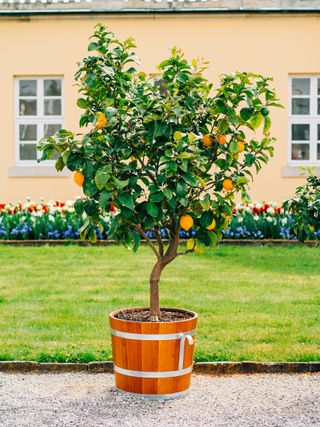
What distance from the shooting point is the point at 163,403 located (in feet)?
16.1

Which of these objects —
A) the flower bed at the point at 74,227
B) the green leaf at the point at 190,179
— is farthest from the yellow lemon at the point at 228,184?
the flower bed at the point at 74,227

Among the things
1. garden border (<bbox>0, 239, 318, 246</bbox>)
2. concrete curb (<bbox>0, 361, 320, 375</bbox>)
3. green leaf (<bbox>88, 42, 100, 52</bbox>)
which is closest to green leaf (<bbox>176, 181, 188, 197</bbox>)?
green leaf (<bbox>88, 42, 100, 52</bbox>)

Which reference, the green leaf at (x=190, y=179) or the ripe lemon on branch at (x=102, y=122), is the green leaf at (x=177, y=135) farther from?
the ripe lemon on branch at (x=102, y=122)

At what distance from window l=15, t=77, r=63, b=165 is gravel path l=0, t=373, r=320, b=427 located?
9835 mm

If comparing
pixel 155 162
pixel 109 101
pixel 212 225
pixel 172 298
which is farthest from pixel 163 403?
pixel 172 298

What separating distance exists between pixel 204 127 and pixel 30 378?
6.73ft

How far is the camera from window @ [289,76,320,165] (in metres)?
14.7

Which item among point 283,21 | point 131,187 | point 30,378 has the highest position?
point 283,21

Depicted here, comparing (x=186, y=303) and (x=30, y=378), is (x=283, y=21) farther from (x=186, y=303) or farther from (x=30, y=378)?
(x=30, y=378)

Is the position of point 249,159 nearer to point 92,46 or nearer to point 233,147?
point 233,147

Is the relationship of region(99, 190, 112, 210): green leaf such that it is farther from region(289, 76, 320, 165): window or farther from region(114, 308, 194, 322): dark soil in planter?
region(289, 76, 320, 165): window

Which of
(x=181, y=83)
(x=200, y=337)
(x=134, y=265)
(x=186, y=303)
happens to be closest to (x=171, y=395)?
(x=200, y=337)

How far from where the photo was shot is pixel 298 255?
1070 centimetres

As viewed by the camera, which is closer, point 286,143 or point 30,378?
point 30,378
